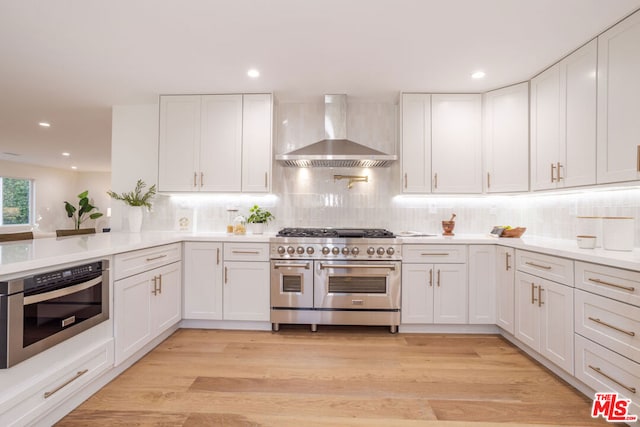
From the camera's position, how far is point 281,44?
2340mm

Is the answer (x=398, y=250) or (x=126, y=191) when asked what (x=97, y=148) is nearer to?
(x=126, y=191)

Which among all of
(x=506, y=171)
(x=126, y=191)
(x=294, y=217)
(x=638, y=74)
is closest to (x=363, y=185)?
(x=294, y=217)

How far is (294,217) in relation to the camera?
3.57 metres

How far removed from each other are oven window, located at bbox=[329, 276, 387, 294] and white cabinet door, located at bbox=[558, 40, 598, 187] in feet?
5.92

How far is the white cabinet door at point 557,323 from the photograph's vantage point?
1.98 m

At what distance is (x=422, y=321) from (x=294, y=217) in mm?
1766

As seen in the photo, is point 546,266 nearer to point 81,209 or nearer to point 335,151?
point 335,151

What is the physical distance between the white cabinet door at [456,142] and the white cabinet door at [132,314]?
2863 mm

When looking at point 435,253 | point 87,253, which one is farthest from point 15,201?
point 435,253

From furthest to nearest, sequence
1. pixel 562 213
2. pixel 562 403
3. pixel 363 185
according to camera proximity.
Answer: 1. pixel 363 185
2. pixel 562 213
3. pixel 562 403

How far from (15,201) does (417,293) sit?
1067cm

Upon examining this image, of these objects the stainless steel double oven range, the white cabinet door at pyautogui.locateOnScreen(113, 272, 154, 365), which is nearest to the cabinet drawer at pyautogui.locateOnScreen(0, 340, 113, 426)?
the white cabinet door at pyautogui.locateOnScreen(113, 272, 154, 365)

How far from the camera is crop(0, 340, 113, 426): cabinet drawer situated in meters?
1.36

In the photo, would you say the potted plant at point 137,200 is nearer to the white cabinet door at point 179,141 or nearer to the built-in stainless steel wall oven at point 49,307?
the white cabinet door at point 179,141
